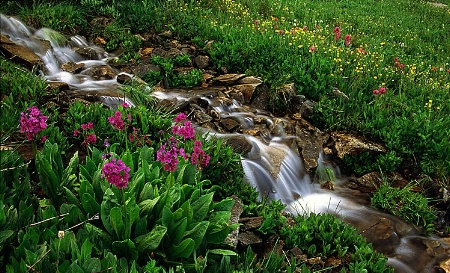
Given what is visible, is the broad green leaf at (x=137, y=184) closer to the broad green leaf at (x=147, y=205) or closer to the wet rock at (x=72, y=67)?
the broad green leaf at (x=147, y=205)

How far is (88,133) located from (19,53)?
3.60 m

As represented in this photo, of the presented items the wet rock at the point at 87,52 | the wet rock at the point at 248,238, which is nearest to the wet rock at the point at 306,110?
the wet rock at the point at 248,238

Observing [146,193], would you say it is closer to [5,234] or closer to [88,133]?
[5,234]

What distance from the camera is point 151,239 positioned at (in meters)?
3.45

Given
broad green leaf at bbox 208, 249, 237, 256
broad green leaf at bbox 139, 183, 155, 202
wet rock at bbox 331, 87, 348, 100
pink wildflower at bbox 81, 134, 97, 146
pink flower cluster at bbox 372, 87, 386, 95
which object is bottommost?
wet rock at bbox 331, 87, 348, 100

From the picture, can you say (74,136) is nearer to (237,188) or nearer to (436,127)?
(237,188)

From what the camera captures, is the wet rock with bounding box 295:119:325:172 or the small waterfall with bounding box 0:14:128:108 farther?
the small waterfall with bounding box 0:14:128:108

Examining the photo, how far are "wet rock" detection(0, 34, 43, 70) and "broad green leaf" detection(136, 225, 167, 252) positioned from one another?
5433 mm

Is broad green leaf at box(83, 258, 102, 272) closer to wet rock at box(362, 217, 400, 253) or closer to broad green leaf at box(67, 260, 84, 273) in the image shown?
broad green leaf at box(67, 260, 84, 273)

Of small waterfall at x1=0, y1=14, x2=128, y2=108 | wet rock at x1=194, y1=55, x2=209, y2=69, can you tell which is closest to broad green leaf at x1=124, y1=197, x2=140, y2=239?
small waterfall at x1=0, y1=14, x2=128, y2=108

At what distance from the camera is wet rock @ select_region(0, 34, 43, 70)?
25.9ft

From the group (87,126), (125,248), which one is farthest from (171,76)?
(125,248)

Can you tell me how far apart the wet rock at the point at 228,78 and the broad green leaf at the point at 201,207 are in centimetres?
517

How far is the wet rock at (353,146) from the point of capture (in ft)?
24.6
